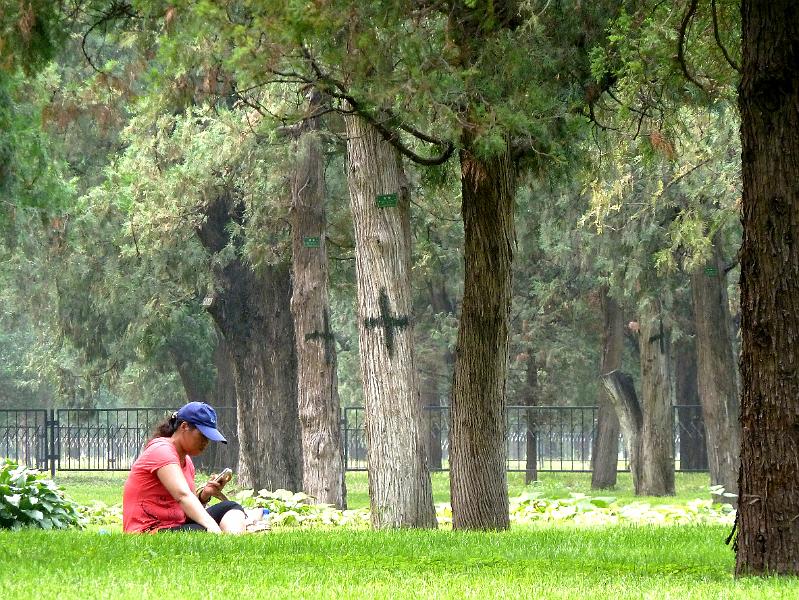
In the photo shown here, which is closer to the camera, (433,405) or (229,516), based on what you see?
(229,516)

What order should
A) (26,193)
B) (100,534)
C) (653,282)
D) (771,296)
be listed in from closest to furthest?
(771,296)
(100,534)
(26,193)
(653,282)

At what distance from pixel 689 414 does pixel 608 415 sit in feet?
17.0

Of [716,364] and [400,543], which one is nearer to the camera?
[400,543]

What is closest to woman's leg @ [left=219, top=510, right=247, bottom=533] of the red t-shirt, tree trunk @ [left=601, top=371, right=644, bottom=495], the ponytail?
the red t-shirt

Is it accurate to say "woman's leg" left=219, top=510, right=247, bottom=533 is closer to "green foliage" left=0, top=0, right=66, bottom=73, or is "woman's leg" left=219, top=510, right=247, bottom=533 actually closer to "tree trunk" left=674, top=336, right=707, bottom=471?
"green foliage" left=0, top=0, right=66, bottom=73

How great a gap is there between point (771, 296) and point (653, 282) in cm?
1614

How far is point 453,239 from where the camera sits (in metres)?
27.0

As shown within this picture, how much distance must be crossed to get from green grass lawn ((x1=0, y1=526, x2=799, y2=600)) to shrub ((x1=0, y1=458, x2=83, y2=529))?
4.35 feet

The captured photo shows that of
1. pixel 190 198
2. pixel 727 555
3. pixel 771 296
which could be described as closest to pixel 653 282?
pixel 190 198

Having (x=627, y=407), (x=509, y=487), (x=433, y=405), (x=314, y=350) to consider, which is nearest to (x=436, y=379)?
(x=433, y=405)

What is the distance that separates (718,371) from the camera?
20422 millimetres

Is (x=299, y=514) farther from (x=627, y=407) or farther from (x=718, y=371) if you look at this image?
(x=627, y=407)

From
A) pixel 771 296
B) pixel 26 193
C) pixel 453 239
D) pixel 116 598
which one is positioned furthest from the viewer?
pixel 453 239

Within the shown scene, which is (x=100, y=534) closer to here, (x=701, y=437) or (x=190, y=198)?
(x=190, y=198)
